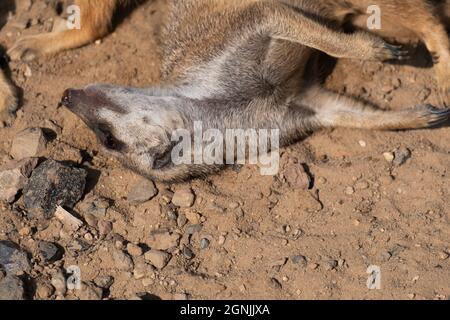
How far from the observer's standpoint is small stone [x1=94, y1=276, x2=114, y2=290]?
2.98 metres

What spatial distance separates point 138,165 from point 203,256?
0.50 meters

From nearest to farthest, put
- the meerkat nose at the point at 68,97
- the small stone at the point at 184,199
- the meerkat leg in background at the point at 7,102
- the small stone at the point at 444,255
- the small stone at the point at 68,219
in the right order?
the small stone at the point at 444,255 < the meerkat nose at the point at 68,97 < the small stone at the point at 68,219 < the small stone at the point at 184,199 < the meerkat leg in background at the point at 7,102

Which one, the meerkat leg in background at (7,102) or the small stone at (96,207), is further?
the meerkat leg in background at (7,102)

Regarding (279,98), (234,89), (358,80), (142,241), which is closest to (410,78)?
(358,80)

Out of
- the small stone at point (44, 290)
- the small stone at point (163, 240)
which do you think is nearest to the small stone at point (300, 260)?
the small stone at point (163, 240)

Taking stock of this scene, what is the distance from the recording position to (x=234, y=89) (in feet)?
11.1

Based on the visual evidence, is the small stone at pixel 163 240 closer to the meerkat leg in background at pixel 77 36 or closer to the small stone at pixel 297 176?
the small stone at pixel 297 176

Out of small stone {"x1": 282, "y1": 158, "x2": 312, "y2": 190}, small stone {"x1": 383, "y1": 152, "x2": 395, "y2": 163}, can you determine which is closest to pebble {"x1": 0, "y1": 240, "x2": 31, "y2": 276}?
small stone {"x1": 282, "y1": 158, "x2": 312, "y2": 190}

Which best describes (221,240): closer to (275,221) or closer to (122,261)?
(275,221)

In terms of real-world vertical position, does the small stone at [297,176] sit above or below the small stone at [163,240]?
above

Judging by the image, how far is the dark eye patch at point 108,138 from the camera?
3041 mm

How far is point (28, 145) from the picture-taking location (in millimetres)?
3438

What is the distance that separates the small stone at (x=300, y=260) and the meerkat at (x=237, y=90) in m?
0.62
